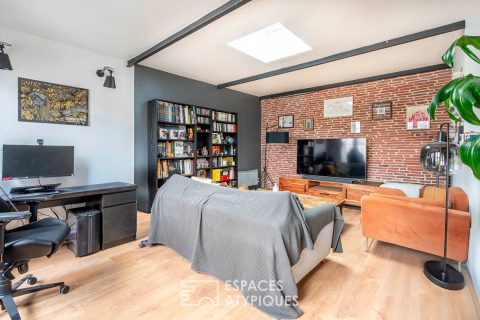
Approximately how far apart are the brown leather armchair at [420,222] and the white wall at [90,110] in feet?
11.6

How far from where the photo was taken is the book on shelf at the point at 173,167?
386 cm

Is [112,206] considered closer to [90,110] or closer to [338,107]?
[90,110]

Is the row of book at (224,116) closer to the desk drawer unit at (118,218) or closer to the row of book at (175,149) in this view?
the row of book at (175,149)

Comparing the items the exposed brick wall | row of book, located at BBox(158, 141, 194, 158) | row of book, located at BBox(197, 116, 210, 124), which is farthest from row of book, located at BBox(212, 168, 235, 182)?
the exposed brick wall

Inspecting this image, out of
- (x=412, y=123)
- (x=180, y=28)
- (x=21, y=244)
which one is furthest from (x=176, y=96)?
(x=412, y=123)

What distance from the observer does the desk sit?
8.34ft

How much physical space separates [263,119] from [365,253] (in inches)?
171

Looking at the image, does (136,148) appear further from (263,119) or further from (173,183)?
(263,119)

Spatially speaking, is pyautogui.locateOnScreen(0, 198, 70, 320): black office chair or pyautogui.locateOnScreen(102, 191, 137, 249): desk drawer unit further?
pyautogui.locateOnScreen(102, 191, 137, 249): desk drawer unit

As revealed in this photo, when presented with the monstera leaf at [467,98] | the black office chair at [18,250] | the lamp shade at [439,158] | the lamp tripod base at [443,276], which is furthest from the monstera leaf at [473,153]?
the black office chair at [18,250]

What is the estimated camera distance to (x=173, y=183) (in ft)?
8.50

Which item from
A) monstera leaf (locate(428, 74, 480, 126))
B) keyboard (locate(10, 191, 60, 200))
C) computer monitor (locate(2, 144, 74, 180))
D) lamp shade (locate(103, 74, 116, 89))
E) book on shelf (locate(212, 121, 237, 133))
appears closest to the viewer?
monstera leaf (locate(428, 74, 480, 126))

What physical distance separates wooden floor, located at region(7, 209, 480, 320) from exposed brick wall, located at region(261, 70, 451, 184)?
217cm

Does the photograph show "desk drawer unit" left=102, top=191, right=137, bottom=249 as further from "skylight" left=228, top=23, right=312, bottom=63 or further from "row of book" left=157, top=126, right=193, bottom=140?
"skylight" left=228, top=23, right=312, bottom=63
